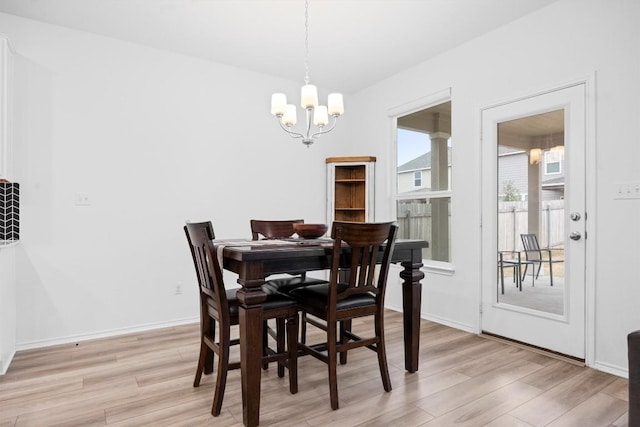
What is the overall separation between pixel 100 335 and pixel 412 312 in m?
2.72

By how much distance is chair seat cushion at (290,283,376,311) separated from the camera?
7.04 feet

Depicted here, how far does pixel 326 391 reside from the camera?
2.26 metres

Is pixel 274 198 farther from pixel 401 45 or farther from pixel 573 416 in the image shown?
pixel 573 416

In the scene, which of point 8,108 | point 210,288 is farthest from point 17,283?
point 210,288

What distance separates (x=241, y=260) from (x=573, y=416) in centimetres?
193

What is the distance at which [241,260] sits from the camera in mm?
1889

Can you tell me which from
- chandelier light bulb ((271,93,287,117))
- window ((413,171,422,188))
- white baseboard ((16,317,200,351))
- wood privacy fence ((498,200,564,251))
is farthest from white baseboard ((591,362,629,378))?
white baseboard ((16,317,200,351))

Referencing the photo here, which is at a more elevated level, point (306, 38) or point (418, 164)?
point (306, 38)

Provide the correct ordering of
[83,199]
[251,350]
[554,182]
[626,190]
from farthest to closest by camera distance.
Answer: [83,199] → [554,182] → [626,190] → [251,350]

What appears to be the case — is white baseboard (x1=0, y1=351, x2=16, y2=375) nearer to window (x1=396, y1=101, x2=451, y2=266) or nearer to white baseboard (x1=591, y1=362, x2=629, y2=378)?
window (x1=396, y1=101, x2=451, y2=266)

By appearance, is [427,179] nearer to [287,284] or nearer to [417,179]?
[417,179]

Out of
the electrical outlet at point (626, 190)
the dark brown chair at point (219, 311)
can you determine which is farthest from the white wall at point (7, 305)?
the electrical outlet at point (626, 190)

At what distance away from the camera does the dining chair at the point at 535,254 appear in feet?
9.52

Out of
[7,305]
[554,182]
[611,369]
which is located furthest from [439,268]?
[7,305]
